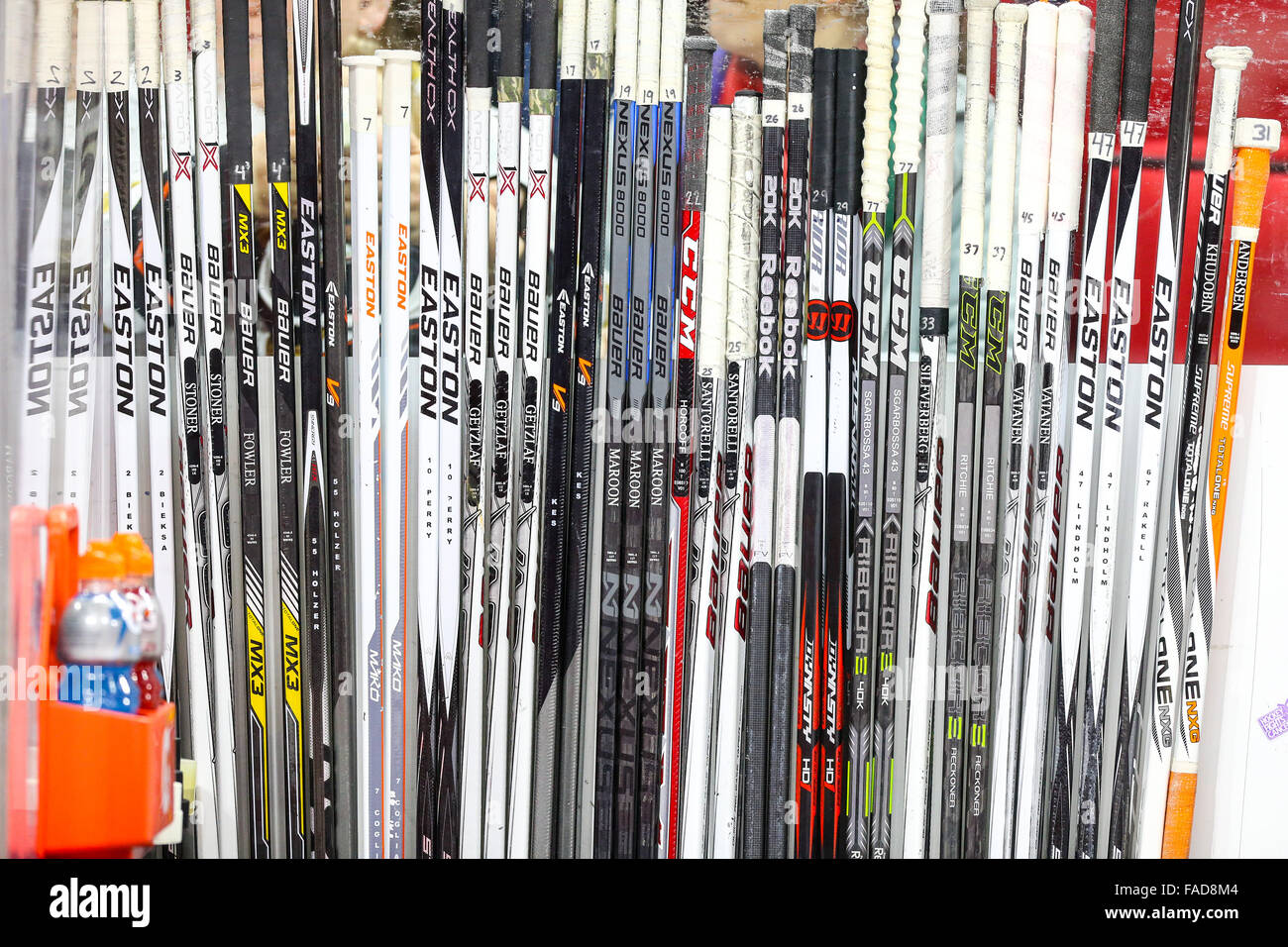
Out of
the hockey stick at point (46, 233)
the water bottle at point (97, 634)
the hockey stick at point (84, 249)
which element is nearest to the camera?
the water bottle at point (97, 634)

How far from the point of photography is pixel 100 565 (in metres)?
1.51

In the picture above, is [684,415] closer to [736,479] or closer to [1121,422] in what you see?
[736,479]

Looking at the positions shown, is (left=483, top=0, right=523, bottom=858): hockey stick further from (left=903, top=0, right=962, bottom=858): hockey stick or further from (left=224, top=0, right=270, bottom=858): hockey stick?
(left=903, top=0, right=962, bottom=858): hockey stick

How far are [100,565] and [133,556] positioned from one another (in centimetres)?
5

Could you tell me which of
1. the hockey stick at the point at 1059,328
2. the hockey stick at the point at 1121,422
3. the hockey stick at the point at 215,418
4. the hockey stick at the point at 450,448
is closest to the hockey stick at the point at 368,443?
the hockey stick at the point at 450,448

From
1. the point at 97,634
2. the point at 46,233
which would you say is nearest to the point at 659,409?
the point at 97,634

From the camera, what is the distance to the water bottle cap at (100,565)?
4.92 ft

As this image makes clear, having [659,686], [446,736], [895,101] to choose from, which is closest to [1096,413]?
[895,101]

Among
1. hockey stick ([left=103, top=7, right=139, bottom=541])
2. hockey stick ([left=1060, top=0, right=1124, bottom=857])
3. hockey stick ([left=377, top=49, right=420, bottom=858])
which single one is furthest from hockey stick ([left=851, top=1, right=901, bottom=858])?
hockey stick ([left=103, top=7, right=139, bottom=541])

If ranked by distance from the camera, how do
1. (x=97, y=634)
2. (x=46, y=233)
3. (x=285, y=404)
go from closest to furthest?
1. (x=97, y=634)
2. (x=46, y=233)
3. (x=285, y=404)

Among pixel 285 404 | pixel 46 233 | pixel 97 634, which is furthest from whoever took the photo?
pixel 285 404

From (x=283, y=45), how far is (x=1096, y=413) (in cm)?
165

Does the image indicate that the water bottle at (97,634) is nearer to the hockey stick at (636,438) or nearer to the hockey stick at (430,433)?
the hockey stick at (430,433)

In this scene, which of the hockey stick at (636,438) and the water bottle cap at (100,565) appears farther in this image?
the hockey stick at (636,438)
